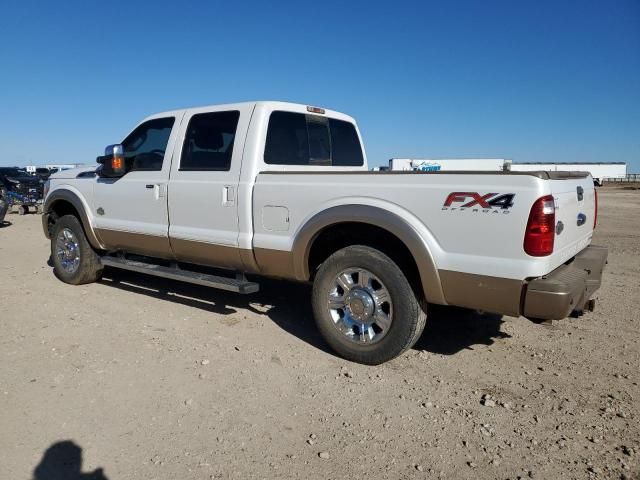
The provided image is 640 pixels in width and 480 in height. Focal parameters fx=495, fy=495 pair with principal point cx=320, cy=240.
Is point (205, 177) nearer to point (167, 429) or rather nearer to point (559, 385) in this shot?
point (167, 429)

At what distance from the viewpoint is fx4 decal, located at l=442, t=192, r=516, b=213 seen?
3133mm

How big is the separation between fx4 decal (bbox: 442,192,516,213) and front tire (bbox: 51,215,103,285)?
4.78m

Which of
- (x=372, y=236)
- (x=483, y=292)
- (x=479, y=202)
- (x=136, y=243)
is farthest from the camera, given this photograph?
(x=136, y=243)

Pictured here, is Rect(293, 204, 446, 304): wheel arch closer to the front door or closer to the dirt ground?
the dirt ground

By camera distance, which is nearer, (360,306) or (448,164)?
(360,306)

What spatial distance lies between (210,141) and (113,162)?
126 centimetres

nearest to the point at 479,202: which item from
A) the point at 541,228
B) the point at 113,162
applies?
the point at 541,228

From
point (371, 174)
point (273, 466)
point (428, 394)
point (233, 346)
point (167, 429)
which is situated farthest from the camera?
point (233, 346)

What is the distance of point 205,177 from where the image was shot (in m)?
4.74

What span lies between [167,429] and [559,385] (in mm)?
2736

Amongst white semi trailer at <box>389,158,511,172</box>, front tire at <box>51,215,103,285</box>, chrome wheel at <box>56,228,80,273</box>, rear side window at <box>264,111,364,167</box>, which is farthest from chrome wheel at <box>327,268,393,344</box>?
white semi trailer at <box>389,158,511,172</box>

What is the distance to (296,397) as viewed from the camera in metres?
3.45

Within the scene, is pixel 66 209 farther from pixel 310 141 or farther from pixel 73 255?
pixel 310 141

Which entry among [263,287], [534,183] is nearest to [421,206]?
[534,183]
